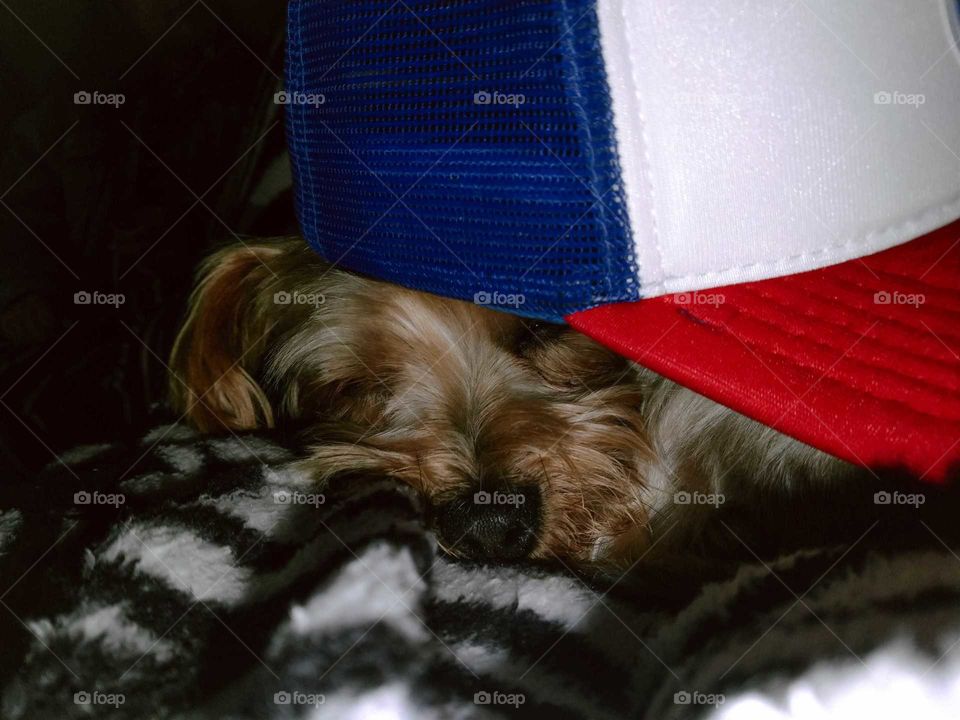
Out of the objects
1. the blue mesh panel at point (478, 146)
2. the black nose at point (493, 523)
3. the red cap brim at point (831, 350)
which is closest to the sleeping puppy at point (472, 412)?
the black nose at point (493, 523)

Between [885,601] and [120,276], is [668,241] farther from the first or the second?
[120,276]

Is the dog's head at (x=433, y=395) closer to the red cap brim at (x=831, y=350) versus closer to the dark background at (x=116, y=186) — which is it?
the dark background at (x=116, y=186)

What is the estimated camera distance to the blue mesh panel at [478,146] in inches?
39.2

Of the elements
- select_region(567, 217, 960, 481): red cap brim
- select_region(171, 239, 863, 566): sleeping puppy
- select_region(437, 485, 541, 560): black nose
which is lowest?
select_region(437, 485, 541, 560): black nose

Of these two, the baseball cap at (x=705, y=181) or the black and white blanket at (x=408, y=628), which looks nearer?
the black and white blanket at (x=408, y=628)

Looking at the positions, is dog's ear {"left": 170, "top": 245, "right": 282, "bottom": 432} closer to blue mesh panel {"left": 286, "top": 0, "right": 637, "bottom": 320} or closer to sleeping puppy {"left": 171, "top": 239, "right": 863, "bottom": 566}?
sleeping puppy {"left": 171, "top": 239, "right": 863, "bottom": 566}

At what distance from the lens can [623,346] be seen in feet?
3.72

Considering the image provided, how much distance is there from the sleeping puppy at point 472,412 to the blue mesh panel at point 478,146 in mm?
464

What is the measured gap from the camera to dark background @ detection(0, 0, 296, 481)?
5.98ft

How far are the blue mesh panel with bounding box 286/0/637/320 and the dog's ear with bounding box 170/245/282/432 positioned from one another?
93 cm

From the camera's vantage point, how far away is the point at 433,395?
1.94 m

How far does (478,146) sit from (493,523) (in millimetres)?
777

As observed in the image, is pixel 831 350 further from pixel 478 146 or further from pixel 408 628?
pixel 408 628

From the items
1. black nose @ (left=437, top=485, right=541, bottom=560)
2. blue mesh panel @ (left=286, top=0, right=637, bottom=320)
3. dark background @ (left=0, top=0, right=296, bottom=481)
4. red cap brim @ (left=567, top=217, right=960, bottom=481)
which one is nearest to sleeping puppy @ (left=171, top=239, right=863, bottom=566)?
black nose @ (left=437, top=485, right=541, bottom=560)
